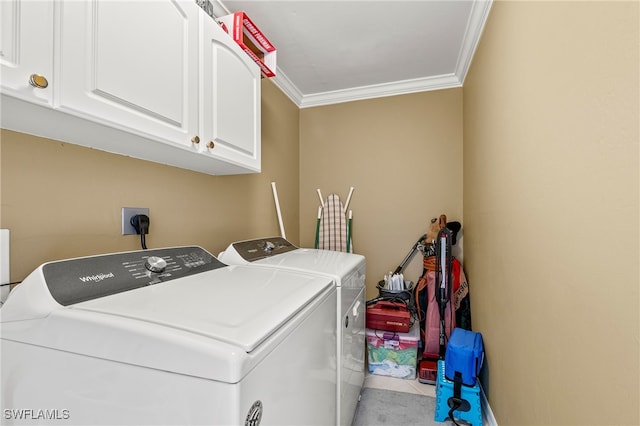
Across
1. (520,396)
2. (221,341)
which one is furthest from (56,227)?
(520,396)

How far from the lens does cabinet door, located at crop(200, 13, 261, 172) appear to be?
4.17 ft

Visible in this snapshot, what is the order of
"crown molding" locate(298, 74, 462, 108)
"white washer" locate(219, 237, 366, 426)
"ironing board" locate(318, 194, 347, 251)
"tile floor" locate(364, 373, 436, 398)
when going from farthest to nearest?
"ironing board" locate(318, 194, 347, 251) < "crown molding" locate(298, 74, 462, 108) < "tile floor" locate(364, 373, 436, 398) < "white washer" locate(219, 237, 366, 426)

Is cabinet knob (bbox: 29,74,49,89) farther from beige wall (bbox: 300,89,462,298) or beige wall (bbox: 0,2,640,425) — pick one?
beige wall (bbox: 300,89,462,298)

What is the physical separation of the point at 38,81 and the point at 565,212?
1.44 meters

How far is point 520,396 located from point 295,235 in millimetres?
2196

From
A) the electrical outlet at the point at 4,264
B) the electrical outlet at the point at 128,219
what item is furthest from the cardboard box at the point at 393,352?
the electrical outlet at the point at 4,264

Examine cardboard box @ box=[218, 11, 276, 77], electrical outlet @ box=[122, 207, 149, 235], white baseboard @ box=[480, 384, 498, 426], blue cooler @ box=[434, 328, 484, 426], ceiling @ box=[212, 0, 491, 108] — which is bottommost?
white baseboard @ box=[480, 384, 498, 426]

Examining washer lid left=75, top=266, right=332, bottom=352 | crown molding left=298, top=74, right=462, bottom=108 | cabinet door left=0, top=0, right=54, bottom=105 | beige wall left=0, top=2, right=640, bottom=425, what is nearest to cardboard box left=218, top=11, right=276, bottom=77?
beige wall left=0, top=2, right=640, bottom=425

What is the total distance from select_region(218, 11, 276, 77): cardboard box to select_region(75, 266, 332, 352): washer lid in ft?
3.85

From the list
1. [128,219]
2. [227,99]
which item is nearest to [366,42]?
[227,99]

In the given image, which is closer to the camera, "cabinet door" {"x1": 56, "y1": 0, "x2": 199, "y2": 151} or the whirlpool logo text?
"cabinet door" {"x1": 56, "y1": 0, "x2": 199, "y2": 151}

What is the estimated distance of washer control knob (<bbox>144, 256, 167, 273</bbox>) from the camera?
1.10 metres

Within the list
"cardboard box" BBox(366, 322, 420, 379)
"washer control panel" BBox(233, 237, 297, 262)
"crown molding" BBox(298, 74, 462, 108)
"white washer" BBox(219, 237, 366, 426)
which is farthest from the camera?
"crown molding" BBox(298, 74, 462, 108)

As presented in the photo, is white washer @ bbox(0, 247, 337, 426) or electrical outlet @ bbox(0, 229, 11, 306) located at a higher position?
electrical outlet @ bbox(0, 229, 11, 306)
